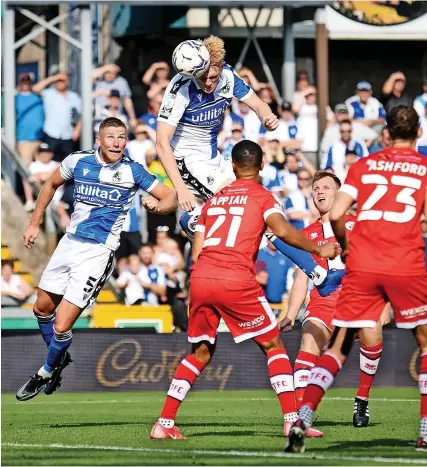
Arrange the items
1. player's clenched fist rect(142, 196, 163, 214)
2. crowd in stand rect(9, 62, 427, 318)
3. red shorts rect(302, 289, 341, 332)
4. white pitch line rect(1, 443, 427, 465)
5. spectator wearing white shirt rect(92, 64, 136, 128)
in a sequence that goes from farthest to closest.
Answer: spectator wearing white shirt rect(92, 64, 136, 128) < crowd in stand rect(9, 62, 427, 318) < red shorts rect(302, 289, 341, 332) < player's clenched fist rect(142, 196, 163, 214) < white pitch line rect(1, 443, 427, 465)

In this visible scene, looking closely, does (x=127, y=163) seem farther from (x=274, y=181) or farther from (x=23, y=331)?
(x=274, y=181)

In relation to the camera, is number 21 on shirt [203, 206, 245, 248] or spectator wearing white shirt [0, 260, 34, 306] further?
spectator wearing white shirt [0, 260, 34, 306]

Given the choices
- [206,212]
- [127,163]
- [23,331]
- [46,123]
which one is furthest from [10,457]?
[46,123]

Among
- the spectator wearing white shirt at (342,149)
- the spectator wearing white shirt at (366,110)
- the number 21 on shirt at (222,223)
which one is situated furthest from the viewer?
the spectator wearing white shirt at (366,110)

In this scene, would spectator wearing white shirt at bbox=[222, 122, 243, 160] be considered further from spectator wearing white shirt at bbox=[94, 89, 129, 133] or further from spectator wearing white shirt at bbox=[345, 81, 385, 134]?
spectator wearing white shirt at bbox=[345, 81, 385, 134]

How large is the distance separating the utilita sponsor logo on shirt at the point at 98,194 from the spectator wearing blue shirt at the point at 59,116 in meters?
8.83

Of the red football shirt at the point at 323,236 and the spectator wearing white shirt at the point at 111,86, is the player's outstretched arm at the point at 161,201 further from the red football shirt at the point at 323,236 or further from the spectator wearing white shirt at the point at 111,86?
the spectator wearing white shirt at the point at 111,86

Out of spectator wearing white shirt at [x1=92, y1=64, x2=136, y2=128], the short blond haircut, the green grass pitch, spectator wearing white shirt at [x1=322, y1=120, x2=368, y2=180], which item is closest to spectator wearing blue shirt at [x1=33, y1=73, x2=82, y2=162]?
spectator wearing white shirt at [x1=92, y1=64, x2=136, y2=128]

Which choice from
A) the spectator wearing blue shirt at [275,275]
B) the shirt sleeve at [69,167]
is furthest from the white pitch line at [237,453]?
the spectator wearing blue shirt at [275,275]

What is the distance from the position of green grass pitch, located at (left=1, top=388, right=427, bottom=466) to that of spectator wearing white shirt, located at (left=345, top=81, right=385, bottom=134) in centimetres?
648

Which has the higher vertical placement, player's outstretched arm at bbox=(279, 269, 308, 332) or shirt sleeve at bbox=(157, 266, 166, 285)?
player's outstretched arm at bbox=(279, 269, 308, 332)

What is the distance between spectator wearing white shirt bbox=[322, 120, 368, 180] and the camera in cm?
2069

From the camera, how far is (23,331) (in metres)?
17.6

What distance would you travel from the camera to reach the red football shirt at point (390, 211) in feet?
30.1
